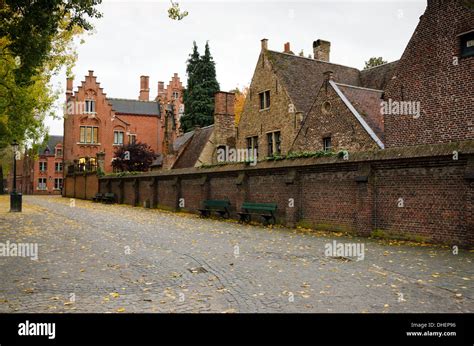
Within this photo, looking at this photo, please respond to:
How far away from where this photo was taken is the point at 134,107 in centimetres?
5994

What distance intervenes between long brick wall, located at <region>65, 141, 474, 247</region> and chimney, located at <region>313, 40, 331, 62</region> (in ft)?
66.0

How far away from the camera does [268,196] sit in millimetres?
16922

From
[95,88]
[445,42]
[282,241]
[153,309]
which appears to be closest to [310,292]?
[153,309]

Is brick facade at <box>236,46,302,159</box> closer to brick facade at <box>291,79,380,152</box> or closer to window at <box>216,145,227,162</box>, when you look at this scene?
brick facade at <box>291,79,380,152</box>

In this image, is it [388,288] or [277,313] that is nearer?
[277,313]

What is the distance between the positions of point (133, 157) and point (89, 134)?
38.2 feet

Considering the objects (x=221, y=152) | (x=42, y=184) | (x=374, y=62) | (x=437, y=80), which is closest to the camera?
(x=437, y=80)

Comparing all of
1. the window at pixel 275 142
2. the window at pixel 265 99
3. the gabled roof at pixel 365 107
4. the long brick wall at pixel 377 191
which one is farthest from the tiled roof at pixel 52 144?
the gabled roof at pixel 365 107

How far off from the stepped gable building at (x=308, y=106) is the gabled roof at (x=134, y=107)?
31177mm

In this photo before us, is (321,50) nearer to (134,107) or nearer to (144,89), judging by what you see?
(134,107)

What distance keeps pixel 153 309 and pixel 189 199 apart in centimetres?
1784

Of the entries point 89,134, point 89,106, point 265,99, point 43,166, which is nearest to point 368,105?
point 265,99

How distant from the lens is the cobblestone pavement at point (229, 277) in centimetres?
552

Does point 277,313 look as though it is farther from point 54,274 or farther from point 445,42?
point 445,42
